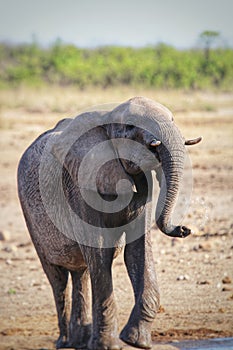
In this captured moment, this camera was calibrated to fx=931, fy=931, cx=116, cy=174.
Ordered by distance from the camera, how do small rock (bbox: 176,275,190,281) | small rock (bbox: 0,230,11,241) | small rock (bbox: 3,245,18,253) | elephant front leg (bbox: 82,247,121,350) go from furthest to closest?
small rock (bbox: 0,230,11,241), small rock (bbox: 3,245,18,253), small rock (bbox: 176,275,190,281), elephant front leg (bbox: 82,247,121,350)

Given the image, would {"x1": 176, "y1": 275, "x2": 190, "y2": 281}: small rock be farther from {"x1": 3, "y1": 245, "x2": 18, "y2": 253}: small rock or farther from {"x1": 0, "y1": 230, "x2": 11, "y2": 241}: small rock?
{"x1": 0, "y1": 230, "x2": 11, "y2": 241}: small rock

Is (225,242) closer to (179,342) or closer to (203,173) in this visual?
(179,342)

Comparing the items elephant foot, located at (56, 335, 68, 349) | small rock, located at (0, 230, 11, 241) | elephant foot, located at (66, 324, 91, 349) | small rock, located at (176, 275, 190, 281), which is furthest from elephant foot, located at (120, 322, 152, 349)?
small rock, located at (0, 230, 11, 241)

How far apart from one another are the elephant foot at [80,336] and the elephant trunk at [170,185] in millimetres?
1336

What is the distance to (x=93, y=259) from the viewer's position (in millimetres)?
4859

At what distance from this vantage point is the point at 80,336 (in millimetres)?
Answer: 5566

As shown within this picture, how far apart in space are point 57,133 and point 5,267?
276 cm

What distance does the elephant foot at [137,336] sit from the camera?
15.5 feet

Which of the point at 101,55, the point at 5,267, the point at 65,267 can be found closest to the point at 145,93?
the point at 101,55

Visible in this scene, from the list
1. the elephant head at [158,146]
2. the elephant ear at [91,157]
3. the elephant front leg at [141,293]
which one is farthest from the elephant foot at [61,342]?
the elephant head at [158,146]

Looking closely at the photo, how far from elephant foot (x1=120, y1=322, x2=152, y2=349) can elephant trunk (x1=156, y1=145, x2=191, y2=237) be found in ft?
1.95

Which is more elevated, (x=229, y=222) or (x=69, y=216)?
(x=69, y=216)

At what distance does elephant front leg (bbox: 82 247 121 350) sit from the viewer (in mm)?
4859

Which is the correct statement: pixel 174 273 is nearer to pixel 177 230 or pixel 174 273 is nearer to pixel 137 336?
pixel 137 336
